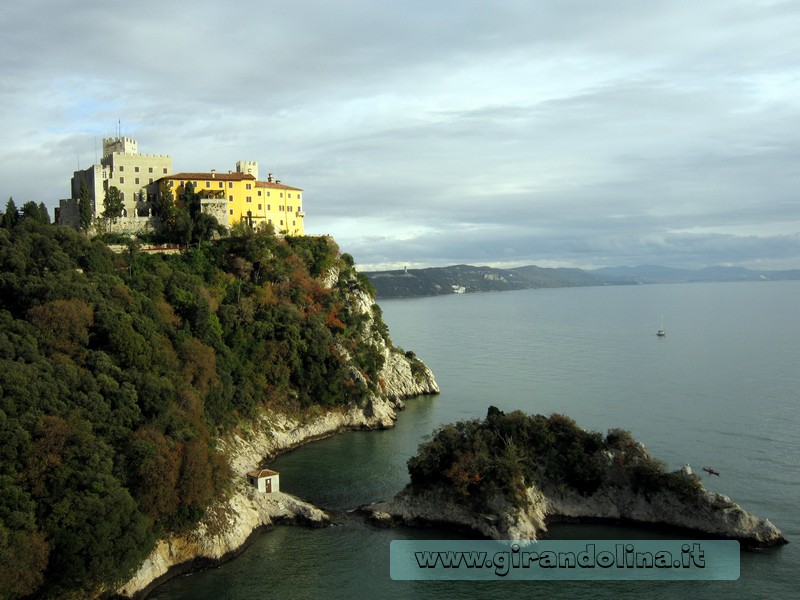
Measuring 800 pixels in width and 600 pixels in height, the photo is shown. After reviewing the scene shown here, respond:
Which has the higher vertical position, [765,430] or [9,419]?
[9,419]

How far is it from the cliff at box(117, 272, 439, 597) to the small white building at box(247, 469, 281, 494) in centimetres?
47

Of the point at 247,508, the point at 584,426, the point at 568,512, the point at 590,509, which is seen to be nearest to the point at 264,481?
the point at 247,508

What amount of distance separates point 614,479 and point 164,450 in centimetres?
1884

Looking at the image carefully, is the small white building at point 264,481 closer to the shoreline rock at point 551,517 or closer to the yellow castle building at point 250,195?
the shoreline rock at point 551,517

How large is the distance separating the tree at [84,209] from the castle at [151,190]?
65cm

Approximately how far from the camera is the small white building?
32.5 meters

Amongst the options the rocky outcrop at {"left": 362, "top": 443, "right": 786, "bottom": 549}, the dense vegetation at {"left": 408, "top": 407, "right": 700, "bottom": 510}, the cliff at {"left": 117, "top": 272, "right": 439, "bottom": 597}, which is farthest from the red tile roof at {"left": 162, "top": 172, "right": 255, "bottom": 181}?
the rocky outcrop at {"left": 362, "top": 443, "right": 786, "bottom": 549}

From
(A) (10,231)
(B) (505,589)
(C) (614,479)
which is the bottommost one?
(B) (505,589)

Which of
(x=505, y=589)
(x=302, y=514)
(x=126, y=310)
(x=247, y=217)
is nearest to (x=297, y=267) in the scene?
(x=247, y=217)

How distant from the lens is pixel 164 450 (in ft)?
91.0

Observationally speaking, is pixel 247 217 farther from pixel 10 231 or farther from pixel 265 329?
pixel 10 231

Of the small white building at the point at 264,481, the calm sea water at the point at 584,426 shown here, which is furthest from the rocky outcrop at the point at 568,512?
the small white building at the point at 264,481

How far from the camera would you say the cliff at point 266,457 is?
87.7ft

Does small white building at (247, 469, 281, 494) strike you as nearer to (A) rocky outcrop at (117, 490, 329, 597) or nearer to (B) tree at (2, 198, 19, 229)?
(A) rocky outcrop at (117, 490, 329, 597)
